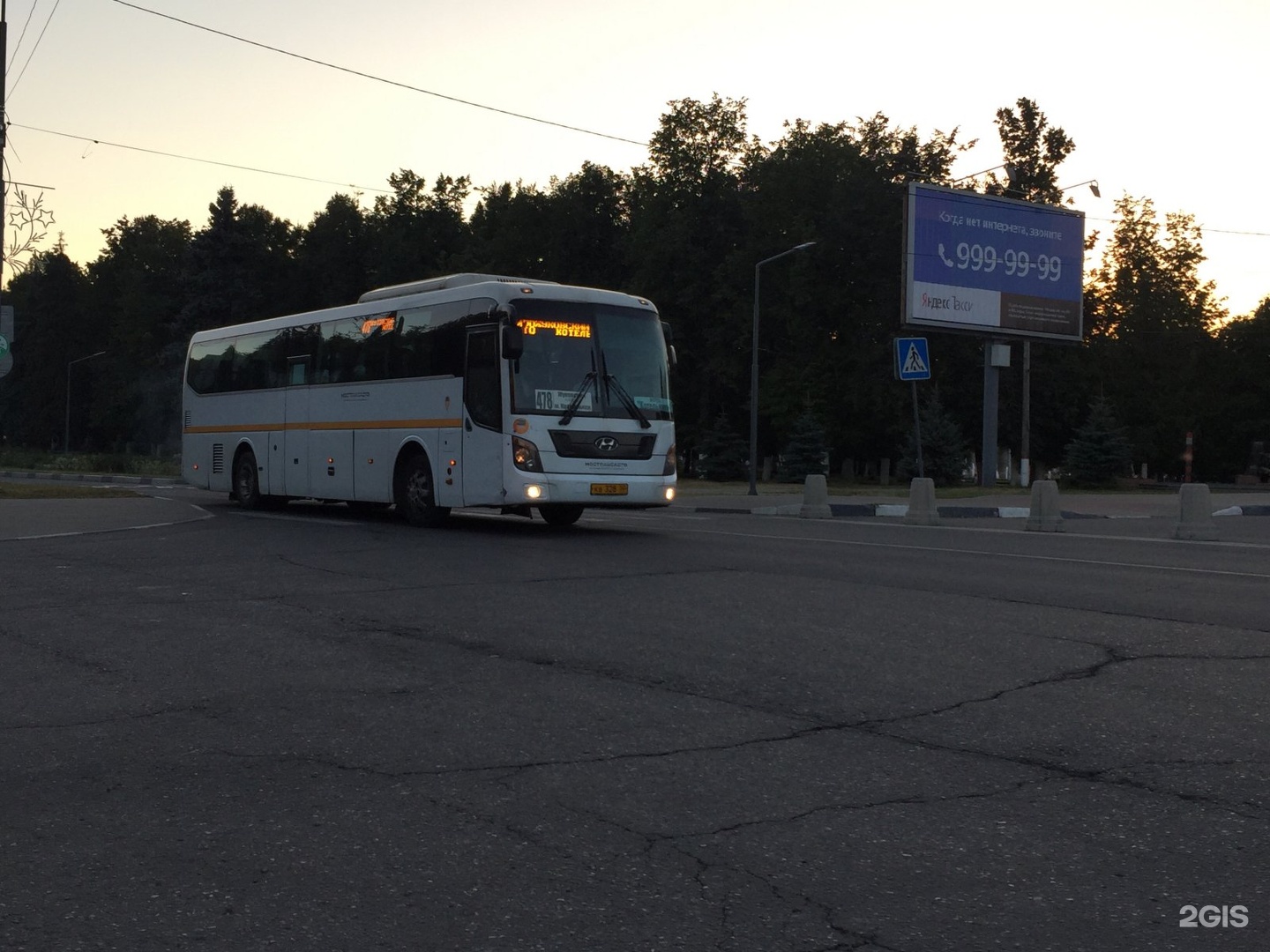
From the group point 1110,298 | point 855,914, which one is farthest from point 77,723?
point 1110,298

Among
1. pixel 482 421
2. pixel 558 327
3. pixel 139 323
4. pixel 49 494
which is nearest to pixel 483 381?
pixel 482 421

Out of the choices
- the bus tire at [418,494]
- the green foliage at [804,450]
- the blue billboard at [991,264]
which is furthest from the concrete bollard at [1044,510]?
the green foliage at [804,450]

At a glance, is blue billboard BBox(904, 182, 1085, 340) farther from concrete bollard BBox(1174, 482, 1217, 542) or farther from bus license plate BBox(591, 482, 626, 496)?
bus license plate BBox(591, 482, 626, 496)

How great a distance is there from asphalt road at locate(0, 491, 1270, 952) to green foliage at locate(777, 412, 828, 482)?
4526cm

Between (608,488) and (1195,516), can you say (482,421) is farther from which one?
(1195,516)

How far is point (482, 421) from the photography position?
17422mm

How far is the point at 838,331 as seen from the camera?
6425 cm

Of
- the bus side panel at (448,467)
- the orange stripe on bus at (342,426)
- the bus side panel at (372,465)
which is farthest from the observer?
the bus side panel at (372,465)

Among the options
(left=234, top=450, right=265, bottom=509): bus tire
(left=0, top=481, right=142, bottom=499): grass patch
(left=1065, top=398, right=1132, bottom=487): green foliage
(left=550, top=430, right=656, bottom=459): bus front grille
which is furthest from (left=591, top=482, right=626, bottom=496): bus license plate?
(left=1065, top=398, right=1132, bottom=487): green foliage

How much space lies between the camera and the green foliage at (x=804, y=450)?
184 ft

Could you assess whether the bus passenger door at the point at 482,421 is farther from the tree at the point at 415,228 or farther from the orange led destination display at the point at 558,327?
the tree at the point at 415,228

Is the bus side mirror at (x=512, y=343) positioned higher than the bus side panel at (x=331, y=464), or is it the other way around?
the bus side mirror at (x=512, y=343)

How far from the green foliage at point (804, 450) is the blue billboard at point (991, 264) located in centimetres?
1732

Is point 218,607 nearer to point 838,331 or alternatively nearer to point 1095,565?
point 1095,565
